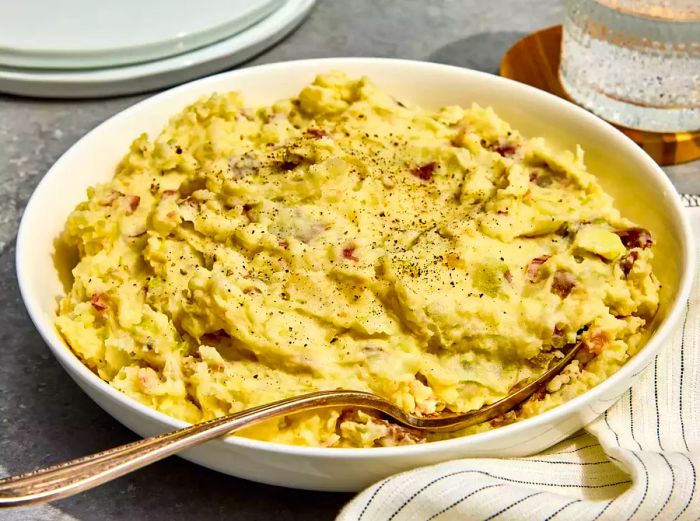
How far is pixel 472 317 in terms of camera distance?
1.46 m

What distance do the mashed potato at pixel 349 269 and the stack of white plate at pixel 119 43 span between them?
81 cm

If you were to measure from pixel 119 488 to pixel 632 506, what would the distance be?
0.83 metres

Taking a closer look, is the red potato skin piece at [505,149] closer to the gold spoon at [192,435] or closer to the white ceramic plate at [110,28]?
the gold spoon at [192,435]

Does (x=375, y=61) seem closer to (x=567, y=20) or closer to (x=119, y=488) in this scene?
(x=567, y=20)

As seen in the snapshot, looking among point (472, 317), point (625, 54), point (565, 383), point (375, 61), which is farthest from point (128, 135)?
point (625, 54)

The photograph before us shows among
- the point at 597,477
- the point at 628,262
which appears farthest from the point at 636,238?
A: the point at 597,477

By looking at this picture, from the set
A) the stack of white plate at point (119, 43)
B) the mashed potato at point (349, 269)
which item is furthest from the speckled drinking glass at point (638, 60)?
the stack of white plate at point (119, 43)

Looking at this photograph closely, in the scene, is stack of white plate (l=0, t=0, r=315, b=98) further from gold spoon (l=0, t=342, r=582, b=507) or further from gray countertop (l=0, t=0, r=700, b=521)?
gold spoon (l=0, t=342, r=582, b=507)

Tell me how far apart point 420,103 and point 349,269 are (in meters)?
0.78

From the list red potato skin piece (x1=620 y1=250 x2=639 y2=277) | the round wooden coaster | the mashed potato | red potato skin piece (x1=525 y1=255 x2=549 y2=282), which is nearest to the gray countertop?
the round wooden coaster

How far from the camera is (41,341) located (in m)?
1.78

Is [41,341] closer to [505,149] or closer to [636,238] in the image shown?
[505,149]

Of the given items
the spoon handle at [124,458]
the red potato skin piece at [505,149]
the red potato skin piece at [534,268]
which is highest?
the red potato skin piece at [505,149]

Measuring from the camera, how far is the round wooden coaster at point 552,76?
91.0 inches
